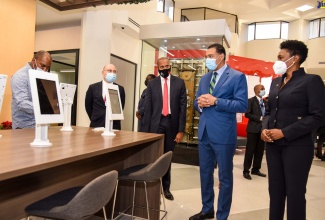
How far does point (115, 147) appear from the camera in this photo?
1.88m

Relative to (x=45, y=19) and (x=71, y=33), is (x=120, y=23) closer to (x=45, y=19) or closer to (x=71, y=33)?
(x=71, y=33)

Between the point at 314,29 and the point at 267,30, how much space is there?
2.04m

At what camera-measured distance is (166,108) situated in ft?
11.1

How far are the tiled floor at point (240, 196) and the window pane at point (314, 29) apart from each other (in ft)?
32.0

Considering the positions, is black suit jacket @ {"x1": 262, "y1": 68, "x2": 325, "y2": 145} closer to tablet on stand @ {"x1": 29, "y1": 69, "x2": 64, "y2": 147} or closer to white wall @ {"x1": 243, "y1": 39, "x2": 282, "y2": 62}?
tablet on stand @ {"x1": 29, "y1": 69, "x2": 64, "y2": 147}

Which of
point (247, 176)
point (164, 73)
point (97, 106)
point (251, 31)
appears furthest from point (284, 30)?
point (97, 106)

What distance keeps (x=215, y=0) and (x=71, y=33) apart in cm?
592

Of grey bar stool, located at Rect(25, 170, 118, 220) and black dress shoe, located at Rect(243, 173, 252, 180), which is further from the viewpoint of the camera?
black dress shoe, located at Rect(243, 173, 252, 180)

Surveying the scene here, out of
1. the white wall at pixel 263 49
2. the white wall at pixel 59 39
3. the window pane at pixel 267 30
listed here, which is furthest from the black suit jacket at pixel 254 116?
the window pane at pixel 267 30

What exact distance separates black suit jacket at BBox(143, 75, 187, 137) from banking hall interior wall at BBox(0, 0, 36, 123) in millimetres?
2795

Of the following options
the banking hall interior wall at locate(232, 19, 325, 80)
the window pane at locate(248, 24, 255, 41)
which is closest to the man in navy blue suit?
the banking hall interior wall at locate(232, 19, 325, 80)

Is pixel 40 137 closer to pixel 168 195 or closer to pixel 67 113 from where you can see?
pixel 67 113

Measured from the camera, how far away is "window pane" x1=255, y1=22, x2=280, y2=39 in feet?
44.2

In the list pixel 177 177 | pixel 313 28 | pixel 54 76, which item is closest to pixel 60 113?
pixel 54 76
